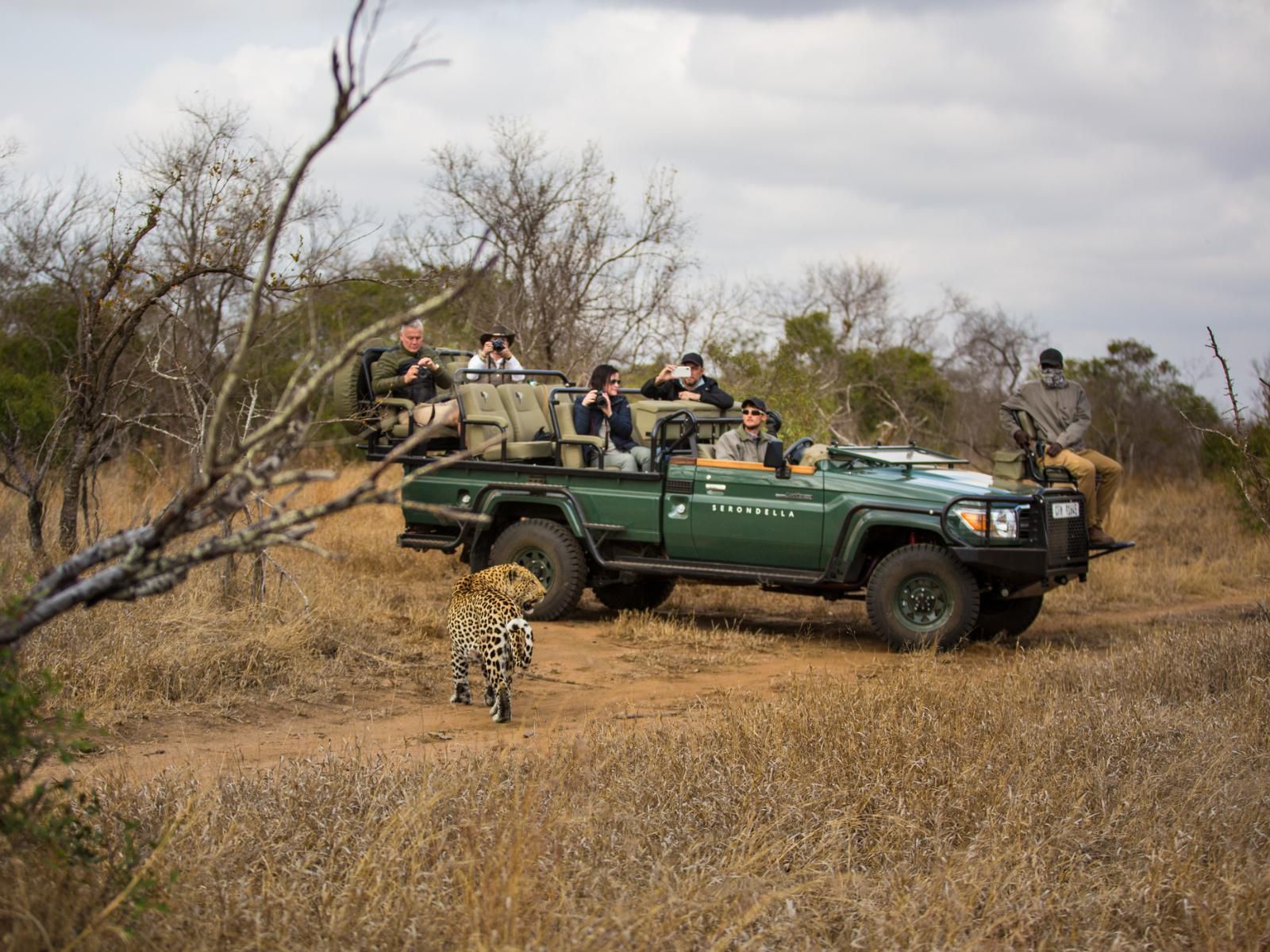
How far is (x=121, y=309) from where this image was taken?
8914 mm

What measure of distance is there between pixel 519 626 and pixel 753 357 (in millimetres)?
12532

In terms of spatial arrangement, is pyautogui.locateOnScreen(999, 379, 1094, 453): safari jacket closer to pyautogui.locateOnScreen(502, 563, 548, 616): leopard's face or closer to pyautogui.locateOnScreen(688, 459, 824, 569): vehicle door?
pyautogui.locateOnScreen(688, 459, 824, 569): vehicle door

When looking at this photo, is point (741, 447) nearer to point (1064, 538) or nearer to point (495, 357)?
point (1064, 538)

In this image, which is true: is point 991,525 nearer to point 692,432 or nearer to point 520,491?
point 692,432

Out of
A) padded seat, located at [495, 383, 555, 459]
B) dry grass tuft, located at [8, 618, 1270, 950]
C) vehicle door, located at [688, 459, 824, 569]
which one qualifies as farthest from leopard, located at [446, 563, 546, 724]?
padded seat, located at [495, 383, 555, 459]

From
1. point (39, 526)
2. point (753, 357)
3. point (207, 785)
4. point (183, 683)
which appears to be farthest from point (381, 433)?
point (753, 357)

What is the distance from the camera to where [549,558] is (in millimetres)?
10844

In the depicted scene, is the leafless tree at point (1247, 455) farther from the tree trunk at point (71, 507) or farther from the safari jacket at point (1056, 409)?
the tree trunk at point (71, 507)

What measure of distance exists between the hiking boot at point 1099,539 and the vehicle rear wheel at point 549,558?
3788mm

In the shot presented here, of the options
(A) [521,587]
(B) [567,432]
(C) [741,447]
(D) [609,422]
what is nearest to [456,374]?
(B) [567,432]

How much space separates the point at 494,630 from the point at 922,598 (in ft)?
11.6

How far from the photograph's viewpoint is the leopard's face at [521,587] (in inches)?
308

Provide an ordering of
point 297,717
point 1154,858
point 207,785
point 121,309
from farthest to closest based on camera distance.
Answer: point 121,309
point 297,717
point 207,785
point 1154,858

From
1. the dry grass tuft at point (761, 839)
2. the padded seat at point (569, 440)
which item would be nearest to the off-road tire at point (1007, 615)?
the padded seat at point (569, 440)
